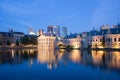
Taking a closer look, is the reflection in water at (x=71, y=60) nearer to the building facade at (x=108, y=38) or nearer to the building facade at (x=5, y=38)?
the building facade at (x=108, y=38)

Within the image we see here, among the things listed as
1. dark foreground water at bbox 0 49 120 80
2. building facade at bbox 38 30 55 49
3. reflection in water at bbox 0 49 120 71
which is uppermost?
building facade at bbox 38 30 55 49

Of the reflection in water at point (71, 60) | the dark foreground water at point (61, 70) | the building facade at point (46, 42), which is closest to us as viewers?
the dark foreground water at point (61, 70)

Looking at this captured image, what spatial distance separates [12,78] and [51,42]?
12236 centimetres

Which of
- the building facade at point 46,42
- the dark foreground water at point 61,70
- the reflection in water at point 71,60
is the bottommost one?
the dark foreground water at point 61,70

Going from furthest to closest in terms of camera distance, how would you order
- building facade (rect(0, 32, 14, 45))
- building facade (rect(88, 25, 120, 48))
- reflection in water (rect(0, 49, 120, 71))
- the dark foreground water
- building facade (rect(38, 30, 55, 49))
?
1. building facade (rect(38, 30, 55, 49))
2. building facade (rect(0, 32, 14, 45))
3. building facade (rect(88, 25, 120, 48))
4. reflection in water (rect(0, 49, 120, 71))
5. the dark foreground water

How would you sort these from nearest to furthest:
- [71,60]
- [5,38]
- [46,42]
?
1. [71,60]
2. [5,38]
3. [46,42]

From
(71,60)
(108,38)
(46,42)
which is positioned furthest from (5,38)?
(71,60)

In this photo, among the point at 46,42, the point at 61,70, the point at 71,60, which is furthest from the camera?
the point at 46,42

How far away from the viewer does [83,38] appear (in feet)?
369

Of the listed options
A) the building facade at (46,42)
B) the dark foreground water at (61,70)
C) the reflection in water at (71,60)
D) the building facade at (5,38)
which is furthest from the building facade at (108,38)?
the building facade at (5,38)

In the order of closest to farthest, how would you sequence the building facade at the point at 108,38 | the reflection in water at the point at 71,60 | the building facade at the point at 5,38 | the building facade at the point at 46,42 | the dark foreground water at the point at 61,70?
the dark foreground water at the point at 61,70 < the reflection in water at the point at 71,60 < the building facade at the point at 108,38 < the building facade at the point at 5,38 < the building facade at the point at 46,42

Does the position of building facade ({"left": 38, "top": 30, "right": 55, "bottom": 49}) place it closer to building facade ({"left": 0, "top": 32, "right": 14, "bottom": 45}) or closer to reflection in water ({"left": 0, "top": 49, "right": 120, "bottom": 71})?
building facade ({"left": 0, "top": 32, "right": 14, "bottom": 45})

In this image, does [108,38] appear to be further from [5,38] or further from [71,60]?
[5,38]

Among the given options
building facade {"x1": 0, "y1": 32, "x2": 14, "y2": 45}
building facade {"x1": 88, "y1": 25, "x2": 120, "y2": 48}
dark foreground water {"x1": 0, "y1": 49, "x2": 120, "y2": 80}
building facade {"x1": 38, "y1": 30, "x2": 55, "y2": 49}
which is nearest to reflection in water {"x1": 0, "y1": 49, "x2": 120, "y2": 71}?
dark foreground water {"x1": 0, "y1": 49, "x2": 120, "y2": 80}
